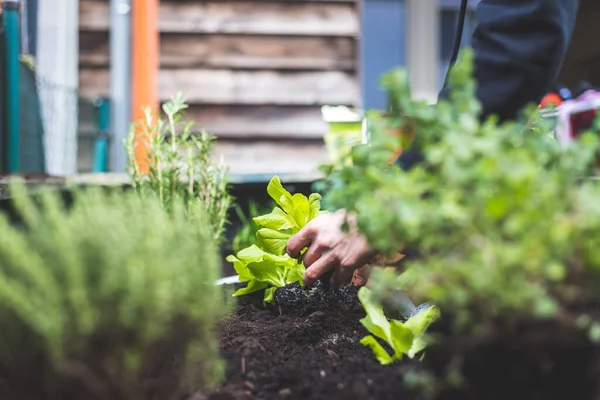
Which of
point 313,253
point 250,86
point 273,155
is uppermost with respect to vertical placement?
point 250,86

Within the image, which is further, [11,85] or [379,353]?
[11,85]

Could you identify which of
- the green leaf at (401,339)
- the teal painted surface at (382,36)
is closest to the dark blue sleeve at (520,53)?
the green leaf at (401,339)

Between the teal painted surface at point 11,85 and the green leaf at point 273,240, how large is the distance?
1367 millimetres

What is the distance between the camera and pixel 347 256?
1.17m

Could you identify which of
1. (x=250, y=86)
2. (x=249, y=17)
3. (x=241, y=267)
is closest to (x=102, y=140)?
(x=250, y=86)

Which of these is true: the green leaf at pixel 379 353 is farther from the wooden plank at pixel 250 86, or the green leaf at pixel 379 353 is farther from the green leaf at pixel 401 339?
the wooden plank at pixel 250 86

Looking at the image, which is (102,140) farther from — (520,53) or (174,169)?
(520,53)

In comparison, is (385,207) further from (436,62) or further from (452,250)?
(436,62)

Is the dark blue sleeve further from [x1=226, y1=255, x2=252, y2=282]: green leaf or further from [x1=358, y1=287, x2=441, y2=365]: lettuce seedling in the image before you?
[x1=226, y1=255, x2=252, y2=282]: green leaf

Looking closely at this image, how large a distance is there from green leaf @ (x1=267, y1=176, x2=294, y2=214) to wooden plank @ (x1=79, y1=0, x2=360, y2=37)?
10.3 feet

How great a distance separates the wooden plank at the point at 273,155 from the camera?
4285 mm

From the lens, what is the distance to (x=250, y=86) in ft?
14.2

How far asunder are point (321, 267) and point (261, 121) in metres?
3.19

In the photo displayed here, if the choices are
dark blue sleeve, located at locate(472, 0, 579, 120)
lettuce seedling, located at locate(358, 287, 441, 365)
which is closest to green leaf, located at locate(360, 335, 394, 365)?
lettuce seedling, located at locate(358, 287, 441, 365)
